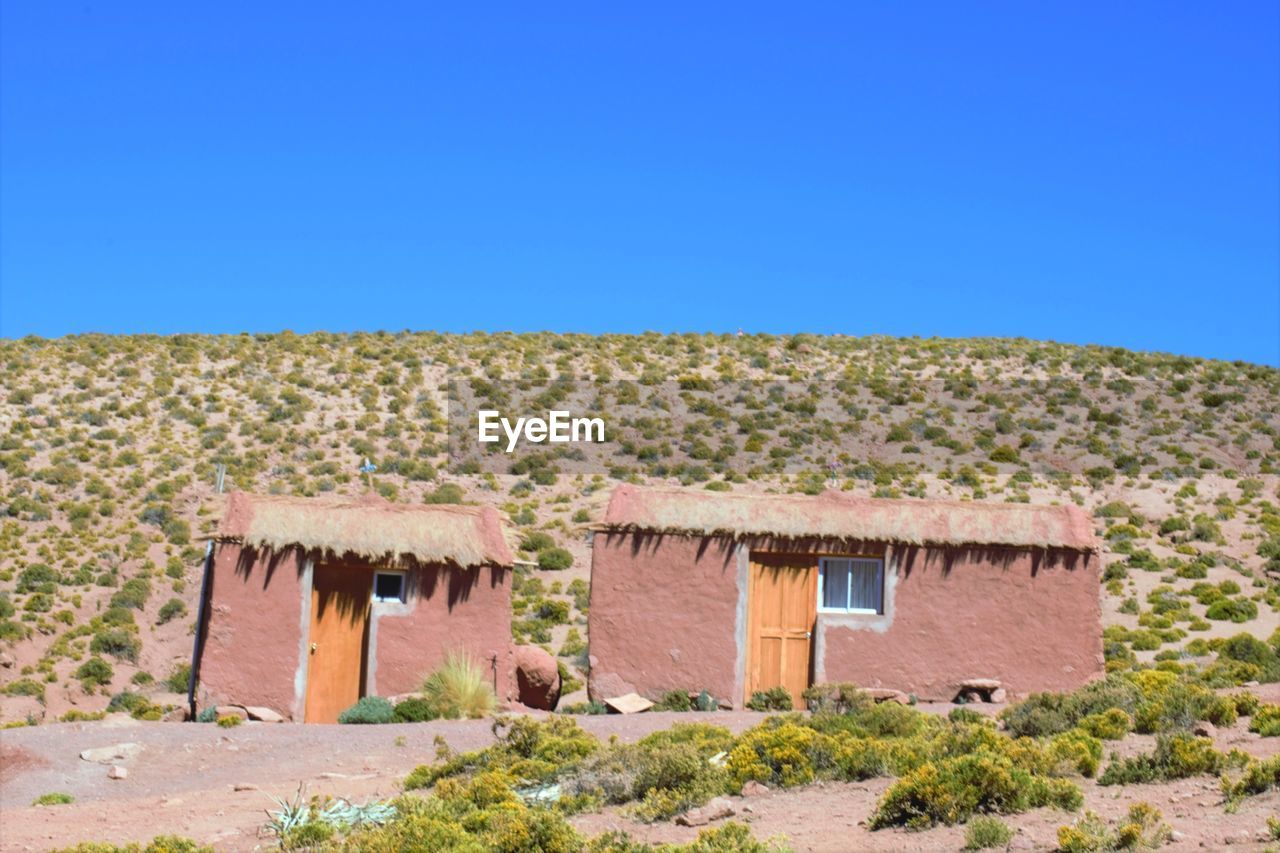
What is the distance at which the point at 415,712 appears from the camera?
63.1 ft

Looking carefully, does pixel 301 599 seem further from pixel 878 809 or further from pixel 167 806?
pixel 878 809

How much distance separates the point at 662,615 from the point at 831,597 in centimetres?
239

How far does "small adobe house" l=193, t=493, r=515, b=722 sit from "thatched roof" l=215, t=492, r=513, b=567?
14mm

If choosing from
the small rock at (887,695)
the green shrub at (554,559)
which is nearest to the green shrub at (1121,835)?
the small rock at (887,695)

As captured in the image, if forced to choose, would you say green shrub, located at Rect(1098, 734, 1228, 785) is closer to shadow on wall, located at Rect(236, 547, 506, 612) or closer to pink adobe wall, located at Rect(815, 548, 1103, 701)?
pink adobe wall, located at Rect(815, 548, 1103, 701)

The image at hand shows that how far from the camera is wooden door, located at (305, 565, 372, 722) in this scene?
2027 cm

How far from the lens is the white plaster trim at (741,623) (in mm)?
20344

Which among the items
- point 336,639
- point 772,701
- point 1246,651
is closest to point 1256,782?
point 772,701

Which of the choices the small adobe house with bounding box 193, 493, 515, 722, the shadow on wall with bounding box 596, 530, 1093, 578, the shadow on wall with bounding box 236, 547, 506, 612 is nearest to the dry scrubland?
the small adobe house with bounding box 193, 493, 515, 722

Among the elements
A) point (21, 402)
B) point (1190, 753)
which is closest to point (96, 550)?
point (21, 402)

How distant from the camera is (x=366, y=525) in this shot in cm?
2039

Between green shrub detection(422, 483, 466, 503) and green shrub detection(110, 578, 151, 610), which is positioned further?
green shrub detection(422, 483, 466, 503)

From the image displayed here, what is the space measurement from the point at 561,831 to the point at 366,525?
1003 cm

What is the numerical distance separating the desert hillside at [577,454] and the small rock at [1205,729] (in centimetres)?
1196
